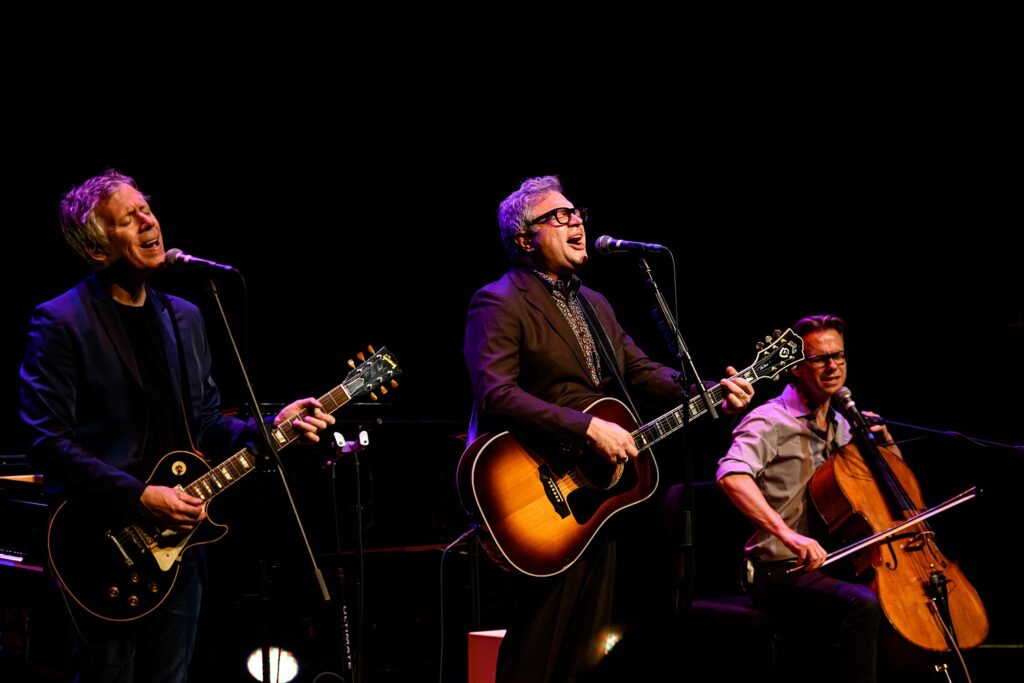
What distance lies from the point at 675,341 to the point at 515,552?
3.21ft

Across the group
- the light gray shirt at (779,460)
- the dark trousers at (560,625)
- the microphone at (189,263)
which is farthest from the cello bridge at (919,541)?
the microphone at (189,263)

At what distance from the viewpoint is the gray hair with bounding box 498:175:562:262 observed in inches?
157

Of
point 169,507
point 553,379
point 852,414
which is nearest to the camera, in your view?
point 169,507

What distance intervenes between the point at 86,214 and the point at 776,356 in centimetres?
280

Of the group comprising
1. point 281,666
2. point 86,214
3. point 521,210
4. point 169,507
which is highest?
point 521,210

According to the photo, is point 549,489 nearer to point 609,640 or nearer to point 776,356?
point 609,640

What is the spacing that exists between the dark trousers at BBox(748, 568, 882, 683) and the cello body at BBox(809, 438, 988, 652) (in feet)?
0.45

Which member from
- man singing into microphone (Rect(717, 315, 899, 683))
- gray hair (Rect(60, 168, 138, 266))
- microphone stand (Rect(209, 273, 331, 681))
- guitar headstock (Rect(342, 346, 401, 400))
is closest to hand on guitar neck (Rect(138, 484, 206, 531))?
microphone stand (Rect(209, 273, 331, 681))

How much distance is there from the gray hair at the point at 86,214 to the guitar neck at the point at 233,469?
34.4 inches

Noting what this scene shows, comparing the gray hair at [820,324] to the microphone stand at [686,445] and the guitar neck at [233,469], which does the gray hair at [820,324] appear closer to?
the microphone stand at [686,445]

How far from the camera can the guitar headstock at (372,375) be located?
3436mm

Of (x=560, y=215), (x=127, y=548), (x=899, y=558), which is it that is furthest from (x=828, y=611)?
(x=127, y=548)

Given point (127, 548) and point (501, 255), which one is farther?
point (501, 255)

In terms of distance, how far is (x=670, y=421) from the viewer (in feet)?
12.2
